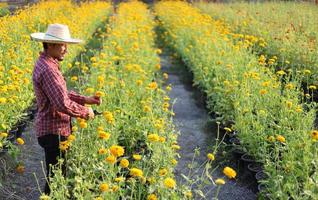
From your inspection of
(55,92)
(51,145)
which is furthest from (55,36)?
(51,145)

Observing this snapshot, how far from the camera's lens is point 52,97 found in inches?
118

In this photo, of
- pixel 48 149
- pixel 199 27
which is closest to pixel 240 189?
pixel 48 149

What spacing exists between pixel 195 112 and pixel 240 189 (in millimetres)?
2453

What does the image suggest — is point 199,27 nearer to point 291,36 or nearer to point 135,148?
point 291,36

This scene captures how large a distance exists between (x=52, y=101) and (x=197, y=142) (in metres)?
2.62

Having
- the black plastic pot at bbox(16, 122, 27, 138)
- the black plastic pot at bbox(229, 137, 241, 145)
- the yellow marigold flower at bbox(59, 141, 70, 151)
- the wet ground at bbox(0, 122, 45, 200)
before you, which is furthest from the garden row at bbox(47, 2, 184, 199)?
the black plastic pot at bbox(16, 122, 27, 138)

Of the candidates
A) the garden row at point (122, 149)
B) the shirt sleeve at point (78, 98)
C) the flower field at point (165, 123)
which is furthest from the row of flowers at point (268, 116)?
the shirt sleeve at point (78, 98)

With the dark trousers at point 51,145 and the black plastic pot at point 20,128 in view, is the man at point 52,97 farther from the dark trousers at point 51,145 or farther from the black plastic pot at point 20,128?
the black plastic pot at point 20,128

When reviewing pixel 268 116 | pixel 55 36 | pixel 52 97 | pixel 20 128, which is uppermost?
pixel 55 36

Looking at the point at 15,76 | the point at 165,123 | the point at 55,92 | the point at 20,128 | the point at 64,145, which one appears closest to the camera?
the point at 64,145

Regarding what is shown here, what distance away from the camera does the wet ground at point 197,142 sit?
404 cm

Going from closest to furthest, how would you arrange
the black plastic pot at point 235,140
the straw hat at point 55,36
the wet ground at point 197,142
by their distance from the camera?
the straw hat at point 55,36 → the wet ground at point 197,142 → the black plastic pot at point 235,140

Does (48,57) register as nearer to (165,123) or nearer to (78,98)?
(78,98)

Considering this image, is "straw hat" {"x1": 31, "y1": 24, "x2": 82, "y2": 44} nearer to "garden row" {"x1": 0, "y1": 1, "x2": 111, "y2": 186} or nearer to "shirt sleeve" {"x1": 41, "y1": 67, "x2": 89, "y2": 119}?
"shirt sleeve" {"x1": 41, "y1": 67, "x2": 89, "y2": 119}
